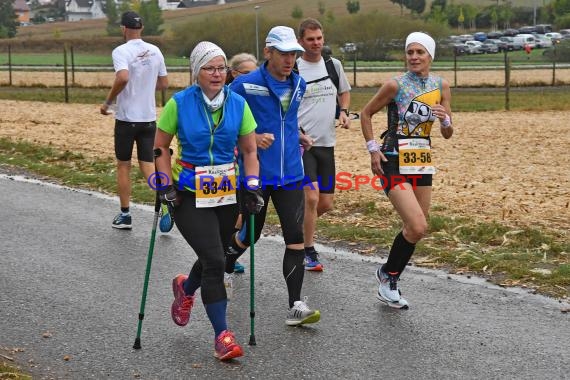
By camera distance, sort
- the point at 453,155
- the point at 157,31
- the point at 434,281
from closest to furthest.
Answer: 1. the point at 434,281
2. the point at 453,155
3. the point at 157,31

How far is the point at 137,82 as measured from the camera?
35.1 feet

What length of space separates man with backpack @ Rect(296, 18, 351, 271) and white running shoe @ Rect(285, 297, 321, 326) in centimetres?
172

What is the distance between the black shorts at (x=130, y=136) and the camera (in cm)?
1073

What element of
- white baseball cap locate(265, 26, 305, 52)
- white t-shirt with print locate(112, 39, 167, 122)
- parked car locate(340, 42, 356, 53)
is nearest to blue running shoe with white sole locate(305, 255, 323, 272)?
white baseball cap locate(265, 26, 305, 52)

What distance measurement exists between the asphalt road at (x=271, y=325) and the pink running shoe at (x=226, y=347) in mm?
63

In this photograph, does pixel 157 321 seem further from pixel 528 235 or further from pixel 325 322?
pixel 528 235

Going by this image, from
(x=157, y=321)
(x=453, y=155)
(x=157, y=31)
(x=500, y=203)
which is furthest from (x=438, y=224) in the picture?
(x=157, y=31)

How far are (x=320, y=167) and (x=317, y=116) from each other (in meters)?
0.45

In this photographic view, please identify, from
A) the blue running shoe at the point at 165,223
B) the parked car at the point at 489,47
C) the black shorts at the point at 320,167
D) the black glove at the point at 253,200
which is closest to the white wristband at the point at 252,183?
the black glove at the point at 253,200

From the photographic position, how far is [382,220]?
10992mm

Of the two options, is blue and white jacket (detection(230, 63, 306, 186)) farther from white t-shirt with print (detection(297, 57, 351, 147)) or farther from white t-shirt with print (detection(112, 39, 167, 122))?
white t-shirt with print (detection(112, 39, 167, 122))

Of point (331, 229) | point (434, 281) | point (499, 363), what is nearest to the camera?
point (499, 363)

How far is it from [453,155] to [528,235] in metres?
7.35

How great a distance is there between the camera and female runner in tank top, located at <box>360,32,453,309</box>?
24.5 feet
